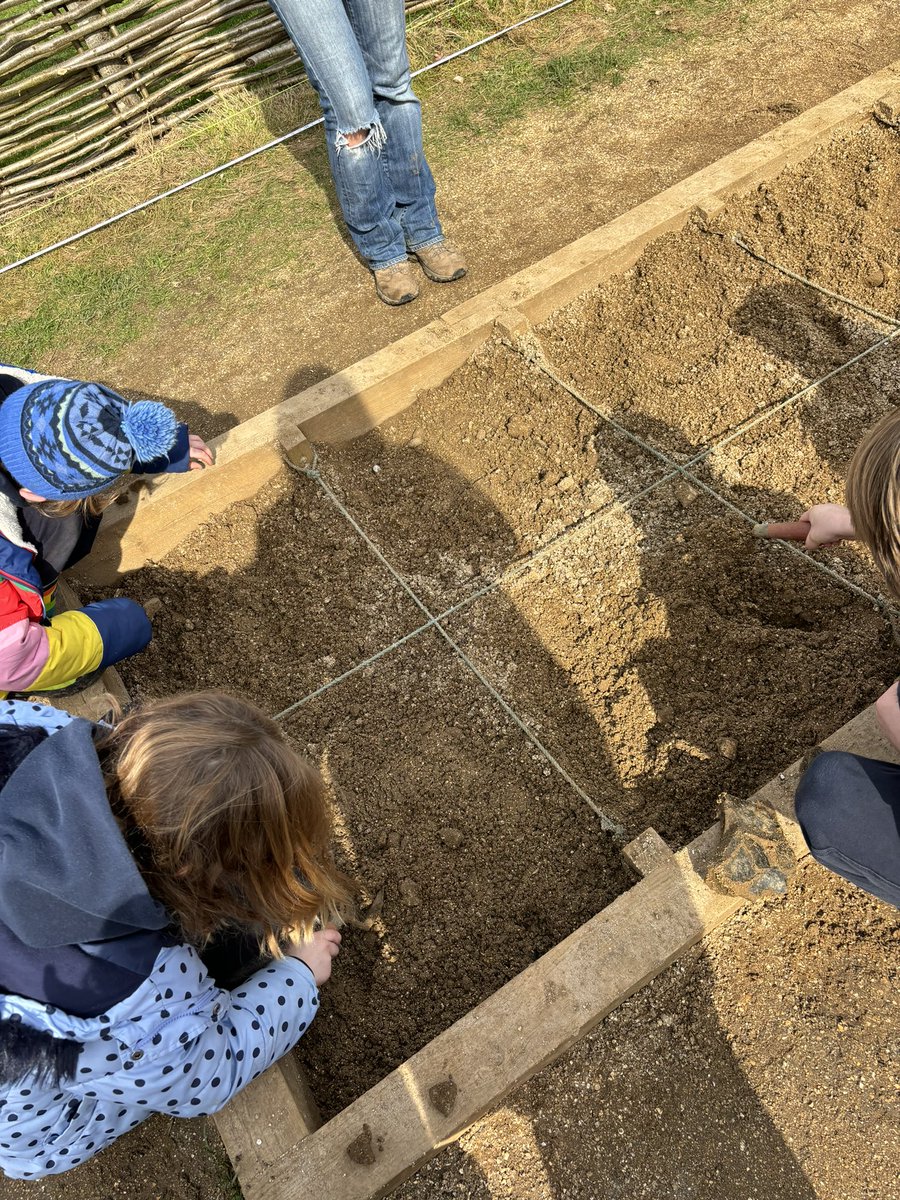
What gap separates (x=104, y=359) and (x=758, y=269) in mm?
2784

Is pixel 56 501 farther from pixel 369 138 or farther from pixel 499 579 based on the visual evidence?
pixel 369 138

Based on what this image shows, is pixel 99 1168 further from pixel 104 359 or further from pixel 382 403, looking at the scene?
pixel 104 359

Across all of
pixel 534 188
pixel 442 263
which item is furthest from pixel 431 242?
pixel 534 188

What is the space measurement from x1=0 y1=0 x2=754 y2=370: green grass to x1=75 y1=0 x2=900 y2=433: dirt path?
0.31ft

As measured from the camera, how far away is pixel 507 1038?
159 centimetres

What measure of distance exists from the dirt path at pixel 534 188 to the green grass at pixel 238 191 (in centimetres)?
10

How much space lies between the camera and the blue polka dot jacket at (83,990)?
1.28 meters

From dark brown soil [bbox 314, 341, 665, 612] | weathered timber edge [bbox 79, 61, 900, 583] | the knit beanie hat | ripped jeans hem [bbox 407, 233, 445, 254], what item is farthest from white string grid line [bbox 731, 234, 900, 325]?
the knit beanie hat

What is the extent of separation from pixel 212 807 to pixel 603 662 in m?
1.31

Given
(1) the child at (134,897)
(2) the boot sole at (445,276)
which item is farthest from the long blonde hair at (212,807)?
(2) the boot sole at (445,276)

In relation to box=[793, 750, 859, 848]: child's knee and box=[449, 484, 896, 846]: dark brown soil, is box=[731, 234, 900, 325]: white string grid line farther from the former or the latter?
box=[793, 750, 859, 848]: child's knee

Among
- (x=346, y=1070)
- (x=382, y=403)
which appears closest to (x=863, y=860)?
(x=346, y=1070)

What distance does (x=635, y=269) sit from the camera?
3154 millimetres

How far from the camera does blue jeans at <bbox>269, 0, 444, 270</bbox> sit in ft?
8.88
